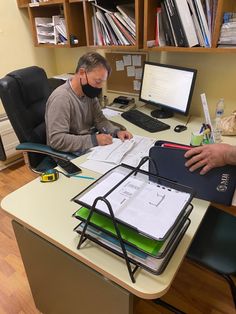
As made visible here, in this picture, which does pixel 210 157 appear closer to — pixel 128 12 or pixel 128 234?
pixel 128 234

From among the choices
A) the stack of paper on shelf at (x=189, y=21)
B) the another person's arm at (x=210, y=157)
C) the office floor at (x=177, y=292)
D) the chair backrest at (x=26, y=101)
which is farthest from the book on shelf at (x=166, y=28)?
the office floor at (x=177, y=292)

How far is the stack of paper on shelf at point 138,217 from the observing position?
691 mm

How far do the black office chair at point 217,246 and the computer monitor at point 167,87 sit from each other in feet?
2.69

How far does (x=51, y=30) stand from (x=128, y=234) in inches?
86.8

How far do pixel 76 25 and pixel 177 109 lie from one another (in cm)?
113

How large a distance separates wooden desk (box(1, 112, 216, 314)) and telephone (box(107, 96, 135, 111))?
1.06 metres

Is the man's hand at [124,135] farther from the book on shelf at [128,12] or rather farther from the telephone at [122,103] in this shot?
the book on shelf at [128,12]

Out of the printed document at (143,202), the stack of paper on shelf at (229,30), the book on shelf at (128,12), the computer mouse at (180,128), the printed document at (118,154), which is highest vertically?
the book on shelf at (128,12)

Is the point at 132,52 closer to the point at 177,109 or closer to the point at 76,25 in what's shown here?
the point at 76,25

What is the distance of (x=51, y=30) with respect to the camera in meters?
2.29

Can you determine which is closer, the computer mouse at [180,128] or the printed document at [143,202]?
the printed document at [143,202]

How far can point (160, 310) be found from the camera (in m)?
1.41

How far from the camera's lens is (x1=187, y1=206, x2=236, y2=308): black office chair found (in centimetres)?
102

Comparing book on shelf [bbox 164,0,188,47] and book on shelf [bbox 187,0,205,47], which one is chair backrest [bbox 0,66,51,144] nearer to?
book on shelf [bbox 164,0,188,47]
